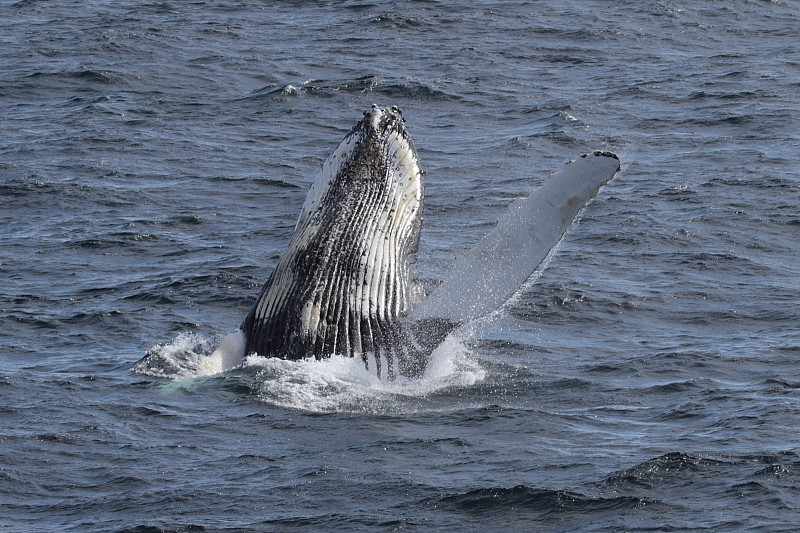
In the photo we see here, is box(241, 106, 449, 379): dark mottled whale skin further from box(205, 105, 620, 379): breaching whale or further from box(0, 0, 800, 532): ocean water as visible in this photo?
box(0, 0, 800, 532): ocean water

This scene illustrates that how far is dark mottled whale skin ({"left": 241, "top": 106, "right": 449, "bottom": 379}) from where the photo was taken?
12828 millimetres

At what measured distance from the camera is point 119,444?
39.4 ft

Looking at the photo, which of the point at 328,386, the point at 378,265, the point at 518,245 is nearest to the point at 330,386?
the point at 328,386

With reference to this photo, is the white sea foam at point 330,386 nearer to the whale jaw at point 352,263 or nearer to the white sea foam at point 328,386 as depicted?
the white sea foam at point 328,386

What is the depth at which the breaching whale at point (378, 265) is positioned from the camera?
1269cm

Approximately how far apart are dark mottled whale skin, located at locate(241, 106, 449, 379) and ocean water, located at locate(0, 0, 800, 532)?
0.29 metres

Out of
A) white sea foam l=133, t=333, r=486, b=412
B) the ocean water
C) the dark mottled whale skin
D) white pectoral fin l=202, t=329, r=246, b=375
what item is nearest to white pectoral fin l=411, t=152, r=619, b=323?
the dark mottled whale skin

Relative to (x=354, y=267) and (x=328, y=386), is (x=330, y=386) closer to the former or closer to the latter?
(x=328, y=386)

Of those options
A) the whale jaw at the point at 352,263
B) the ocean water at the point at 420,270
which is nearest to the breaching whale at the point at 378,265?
the whale jaw at the point at 352,263

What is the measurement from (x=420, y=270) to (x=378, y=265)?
5866 millimetres

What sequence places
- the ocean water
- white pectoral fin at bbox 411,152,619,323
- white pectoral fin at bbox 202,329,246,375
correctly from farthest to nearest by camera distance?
1. white pectoral fin at bbox 202,329,246,375
2. white pectoral fin at bbox 411,152,619,323
3. the ocean water

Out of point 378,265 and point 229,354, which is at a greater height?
point 378,265

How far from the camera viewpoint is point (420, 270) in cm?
1884

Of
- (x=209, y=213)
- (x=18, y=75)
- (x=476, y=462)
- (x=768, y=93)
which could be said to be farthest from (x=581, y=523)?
(x=18, y=75)
